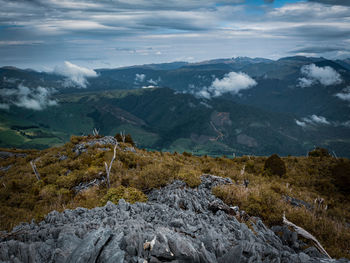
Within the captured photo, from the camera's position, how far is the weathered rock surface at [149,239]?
6051 millimetres

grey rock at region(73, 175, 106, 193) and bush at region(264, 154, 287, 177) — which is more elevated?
grey rock at region(73, 175, 106, 193)

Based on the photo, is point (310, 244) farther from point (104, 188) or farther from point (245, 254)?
point (104, 188)

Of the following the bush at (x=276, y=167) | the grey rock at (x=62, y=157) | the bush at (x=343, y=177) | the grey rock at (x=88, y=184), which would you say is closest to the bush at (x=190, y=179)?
the grey rock at (x=88, y=184)

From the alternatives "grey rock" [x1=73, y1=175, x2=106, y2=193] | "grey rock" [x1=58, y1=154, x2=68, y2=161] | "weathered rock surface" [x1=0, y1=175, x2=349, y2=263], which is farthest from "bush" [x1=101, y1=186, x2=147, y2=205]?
"grey rock" [x1=58, y1=154, x2=68, y2=161]

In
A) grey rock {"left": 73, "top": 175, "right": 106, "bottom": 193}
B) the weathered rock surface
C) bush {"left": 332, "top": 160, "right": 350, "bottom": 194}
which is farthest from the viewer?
bush {"left": 332, "top": 160, "right": 350, "bottom": 194}

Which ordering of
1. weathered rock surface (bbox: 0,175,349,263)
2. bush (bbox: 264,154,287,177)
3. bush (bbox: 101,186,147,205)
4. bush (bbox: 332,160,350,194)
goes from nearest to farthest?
weathered rock surface (bbox: 0,175,349,263)
bush (bbox: 101,186,147,205)
bush (bbox: 332,160,350,194)
bush (bbox: 264,154,287,177)

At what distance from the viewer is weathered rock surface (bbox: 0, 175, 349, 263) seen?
19.9 feet

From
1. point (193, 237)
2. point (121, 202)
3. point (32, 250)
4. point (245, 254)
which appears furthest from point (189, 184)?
point (32, 250)

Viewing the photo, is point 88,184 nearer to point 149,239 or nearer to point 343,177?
point 149,239

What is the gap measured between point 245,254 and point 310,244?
406cm

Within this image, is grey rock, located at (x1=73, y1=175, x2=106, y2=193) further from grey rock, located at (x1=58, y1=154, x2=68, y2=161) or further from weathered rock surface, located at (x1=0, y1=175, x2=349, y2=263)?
grey rock, located at (x1=58, y1=154, x2=68, y2=161)

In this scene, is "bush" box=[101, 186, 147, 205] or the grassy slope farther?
"bush" box=[101, 186, 147, 205]

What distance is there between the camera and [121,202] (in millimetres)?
10266

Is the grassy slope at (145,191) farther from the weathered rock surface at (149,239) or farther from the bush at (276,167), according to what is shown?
the weathered rock surface at (149,239)
